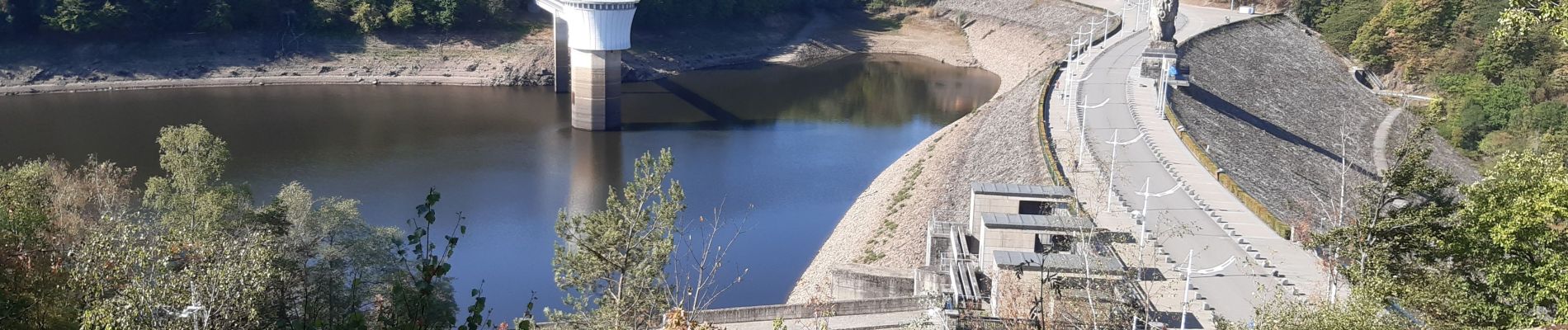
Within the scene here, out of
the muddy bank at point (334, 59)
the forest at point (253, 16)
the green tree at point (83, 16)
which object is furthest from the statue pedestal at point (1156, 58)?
the green tree at point (83, 16)

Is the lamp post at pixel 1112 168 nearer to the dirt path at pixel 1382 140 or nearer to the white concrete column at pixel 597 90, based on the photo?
the dirt path at pixel 1382 140

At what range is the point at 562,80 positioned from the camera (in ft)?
233

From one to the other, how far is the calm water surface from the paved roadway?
9035 mm

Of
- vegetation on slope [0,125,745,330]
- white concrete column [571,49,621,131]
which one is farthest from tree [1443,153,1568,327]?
white concrete column [571,49,621,131]

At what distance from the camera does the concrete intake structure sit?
5778 cm

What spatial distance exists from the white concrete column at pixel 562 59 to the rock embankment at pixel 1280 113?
109ft

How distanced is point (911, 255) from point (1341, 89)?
1599 inches

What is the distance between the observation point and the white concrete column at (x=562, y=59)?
70438mm

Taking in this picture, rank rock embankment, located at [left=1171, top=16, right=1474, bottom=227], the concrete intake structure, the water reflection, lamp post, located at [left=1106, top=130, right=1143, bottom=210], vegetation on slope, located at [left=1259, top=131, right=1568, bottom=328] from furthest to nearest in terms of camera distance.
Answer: the concrete intake structure
the water reflection
rock embankment, located at [left=1171, top=16, right=1474, bottom=227]
lamp post, located at [left=1106, top=130, right=1143, bottom=210]
vegetation on slope, located at [left=1259, top=131, right=1568, bottom=328]

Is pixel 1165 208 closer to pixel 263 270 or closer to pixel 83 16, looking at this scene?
pixel 263 270

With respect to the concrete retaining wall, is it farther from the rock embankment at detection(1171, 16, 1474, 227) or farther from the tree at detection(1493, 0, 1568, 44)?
the rock embankment at detection(1171, 16, 1474, 227)

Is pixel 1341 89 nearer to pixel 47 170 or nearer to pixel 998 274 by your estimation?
pixel 998 274

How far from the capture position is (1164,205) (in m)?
31.9

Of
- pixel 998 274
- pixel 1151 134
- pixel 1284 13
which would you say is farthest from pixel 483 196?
pixel 1284 13
